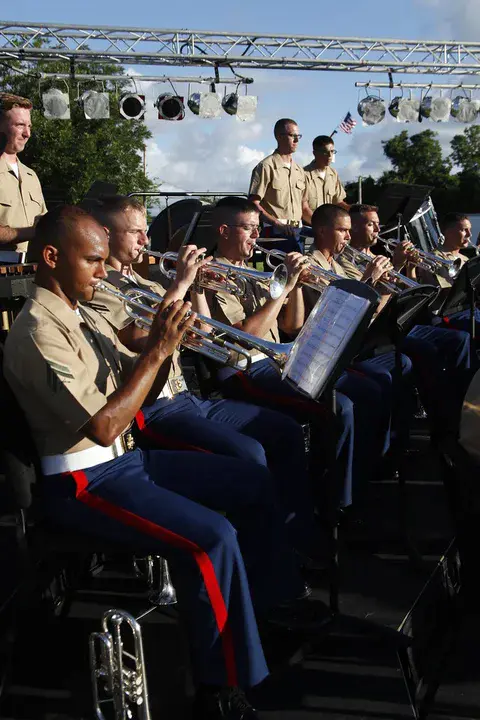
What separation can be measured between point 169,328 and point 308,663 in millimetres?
1403

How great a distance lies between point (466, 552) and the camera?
121 inches

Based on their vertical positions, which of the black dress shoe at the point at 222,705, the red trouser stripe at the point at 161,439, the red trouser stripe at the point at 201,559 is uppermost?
the red trouser stripe at the point at 161,439

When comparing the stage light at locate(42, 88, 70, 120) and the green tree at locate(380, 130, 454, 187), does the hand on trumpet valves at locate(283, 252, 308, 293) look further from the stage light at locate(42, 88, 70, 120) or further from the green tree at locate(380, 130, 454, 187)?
the green tree at locate(380, 130, 454, 187)

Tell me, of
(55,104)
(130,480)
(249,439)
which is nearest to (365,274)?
(249,439)

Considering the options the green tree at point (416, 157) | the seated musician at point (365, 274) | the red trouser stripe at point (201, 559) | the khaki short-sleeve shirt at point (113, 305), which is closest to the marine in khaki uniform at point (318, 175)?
the seated musician at point (365, 274)

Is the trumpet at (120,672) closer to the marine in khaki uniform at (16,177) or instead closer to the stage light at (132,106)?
the marine in khaki uniform at (16,177)

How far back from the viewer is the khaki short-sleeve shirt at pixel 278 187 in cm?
735

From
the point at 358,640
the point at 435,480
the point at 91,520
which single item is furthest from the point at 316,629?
the point at 435,480

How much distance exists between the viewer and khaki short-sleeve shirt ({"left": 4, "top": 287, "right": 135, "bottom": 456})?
2287mm

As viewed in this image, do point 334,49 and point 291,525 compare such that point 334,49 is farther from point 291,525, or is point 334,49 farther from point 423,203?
→ point 291,525

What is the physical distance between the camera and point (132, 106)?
49.9 feet

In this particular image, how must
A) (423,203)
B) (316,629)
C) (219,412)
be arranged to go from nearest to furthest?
(316,629)
(219,412)
(423,203)

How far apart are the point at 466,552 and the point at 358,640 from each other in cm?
60

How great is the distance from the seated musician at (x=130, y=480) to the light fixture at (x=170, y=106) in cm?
1390
